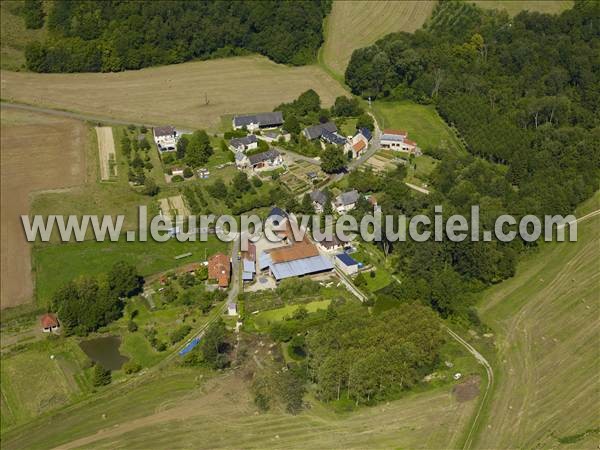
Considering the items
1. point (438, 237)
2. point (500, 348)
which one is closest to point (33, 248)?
point (438, 237)

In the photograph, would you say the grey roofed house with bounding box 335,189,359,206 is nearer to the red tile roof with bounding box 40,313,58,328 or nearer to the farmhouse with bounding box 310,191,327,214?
the farmhouse with bounding box 310,191,327,214

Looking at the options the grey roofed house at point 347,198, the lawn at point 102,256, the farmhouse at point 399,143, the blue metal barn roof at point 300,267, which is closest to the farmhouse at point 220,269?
the lawn at point 102,256

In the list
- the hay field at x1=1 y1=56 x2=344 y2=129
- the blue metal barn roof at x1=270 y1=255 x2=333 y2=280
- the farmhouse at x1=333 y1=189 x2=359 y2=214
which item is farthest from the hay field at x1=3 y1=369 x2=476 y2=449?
the hay field at x1=1 y1=56 x2=344 y2=129

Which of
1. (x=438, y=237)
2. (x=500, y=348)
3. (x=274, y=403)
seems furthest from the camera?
(x=438, y=237)

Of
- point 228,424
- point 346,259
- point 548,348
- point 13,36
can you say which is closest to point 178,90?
point 13,36

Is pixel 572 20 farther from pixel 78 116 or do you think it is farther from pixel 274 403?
pixel 274 403

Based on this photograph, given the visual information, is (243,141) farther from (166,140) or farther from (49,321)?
(49,321)

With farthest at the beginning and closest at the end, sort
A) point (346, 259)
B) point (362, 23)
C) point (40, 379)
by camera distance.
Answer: point (362, 23) → point (346, 259) → point (40, 379)
